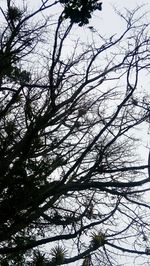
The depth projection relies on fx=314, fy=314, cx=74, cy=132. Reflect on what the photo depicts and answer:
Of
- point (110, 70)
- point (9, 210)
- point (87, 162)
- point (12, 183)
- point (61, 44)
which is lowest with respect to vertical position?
point (9, 210)

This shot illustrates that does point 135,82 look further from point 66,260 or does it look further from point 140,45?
point 66,260

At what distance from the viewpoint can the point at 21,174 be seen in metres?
5.23

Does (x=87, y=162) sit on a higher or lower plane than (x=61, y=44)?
lower

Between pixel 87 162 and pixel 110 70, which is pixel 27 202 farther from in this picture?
pixel 110 70

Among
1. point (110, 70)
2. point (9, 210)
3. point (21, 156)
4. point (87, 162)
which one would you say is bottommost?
point (9, 210)

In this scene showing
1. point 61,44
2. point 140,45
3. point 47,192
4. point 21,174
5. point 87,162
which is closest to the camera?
point 47,192

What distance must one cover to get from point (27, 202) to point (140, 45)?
12.6 feet

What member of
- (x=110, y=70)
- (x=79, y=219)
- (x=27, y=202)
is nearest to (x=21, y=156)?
(x=27, y=202)

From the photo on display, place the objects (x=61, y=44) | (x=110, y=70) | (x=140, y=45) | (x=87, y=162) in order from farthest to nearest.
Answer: (x=87, y=162) < (x=110, y=70) < (x=140, y=45) < (x=61, y=44)

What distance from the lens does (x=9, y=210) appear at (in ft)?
15.9

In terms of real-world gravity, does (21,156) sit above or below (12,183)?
above

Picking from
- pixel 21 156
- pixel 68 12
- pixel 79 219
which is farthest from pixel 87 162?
pixel 68 12

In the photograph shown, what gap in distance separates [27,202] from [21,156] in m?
0.79

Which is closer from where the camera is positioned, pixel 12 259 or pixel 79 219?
pixel 79 219
